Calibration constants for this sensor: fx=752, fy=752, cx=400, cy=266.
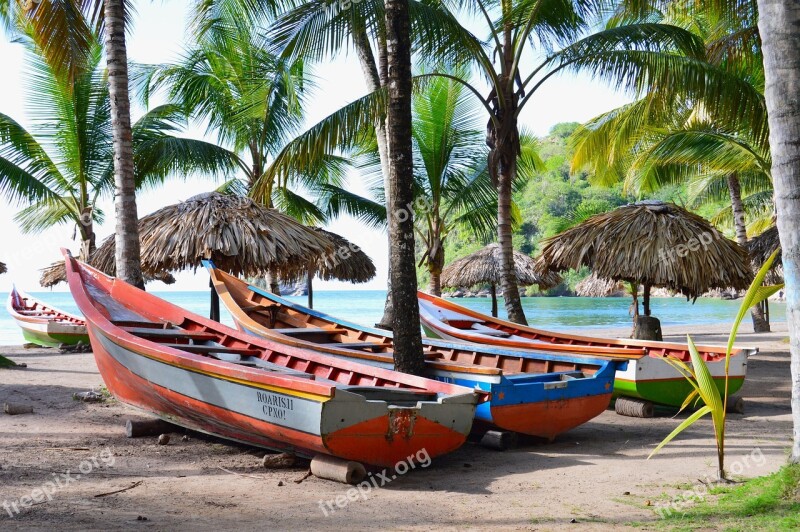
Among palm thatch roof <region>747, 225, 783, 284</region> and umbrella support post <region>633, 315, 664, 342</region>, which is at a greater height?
palm thatch roof <region>747, 225, 783, 284</region>

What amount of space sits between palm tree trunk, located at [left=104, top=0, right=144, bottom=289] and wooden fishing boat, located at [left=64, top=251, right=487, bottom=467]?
0.72 meters

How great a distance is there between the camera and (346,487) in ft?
16.7

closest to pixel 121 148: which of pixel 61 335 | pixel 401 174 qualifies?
pixel 401 174

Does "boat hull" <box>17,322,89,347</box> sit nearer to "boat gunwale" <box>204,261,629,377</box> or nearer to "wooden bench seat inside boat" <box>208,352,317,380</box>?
"boat gunwale" <box>204,261,629,377</box>

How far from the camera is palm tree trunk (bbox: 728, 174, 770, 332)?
57.1ft

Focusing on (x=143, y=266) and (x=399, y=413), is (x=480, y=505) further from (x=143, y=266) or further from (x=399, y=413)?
(x=143, y=266)

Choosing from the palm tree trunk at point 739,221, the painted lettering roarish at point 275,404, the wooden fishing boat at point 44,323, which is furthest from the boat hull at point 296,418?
the palm tree trunk at point 739,221

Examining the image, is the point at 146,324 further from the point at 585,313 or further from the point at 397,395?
the point at 585,313

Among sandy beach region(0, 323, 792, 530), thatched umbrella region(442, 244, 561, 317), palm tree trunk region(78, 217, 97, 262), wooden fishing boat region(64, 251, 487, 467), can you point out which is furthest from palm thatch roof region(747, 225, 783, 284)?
palm tree trunk region(78, 217, 97, 262)

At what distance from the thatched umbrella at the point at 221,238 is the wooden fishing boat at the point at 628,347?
2.11m

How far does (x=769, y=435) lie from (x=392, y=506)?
3.88 meters

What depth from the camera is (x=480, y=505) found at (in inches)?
183

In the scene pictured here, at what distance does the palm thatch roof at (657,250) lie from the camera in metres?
10.6

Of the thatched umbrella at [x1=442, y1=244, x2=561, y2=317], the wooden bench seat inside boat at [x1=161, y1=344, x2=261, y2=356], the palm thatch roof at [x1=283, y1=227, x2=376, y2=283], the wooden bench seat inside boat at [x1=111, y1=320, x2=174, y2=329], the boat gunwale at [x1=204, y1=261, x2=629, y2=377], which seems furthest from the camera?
the thatched umbrella at [x1=442, y1=244, x2=561, y2=317]
